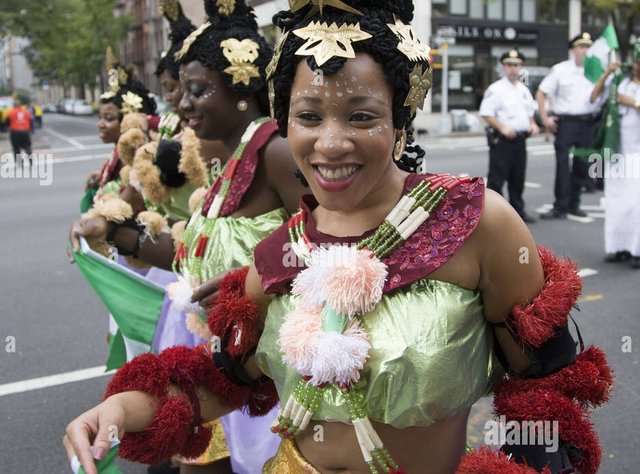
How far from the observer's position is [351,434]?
167cm

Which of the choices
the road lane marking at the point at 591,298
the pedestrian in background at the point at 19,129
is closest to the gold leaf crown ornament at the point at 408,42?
the road lane marking at the point at 591,298

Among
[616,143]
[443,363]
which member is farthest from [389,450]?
[616,143]

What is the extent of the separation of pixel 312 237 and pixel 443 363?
43cm

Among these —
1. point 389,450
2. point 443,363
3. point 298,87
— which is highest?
point 298,87

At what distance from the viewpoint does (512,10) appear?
3366 centimetres

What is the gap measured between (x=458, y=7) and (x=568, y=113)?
79.4 ft

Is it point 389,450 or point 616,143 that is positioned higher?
point 616,143

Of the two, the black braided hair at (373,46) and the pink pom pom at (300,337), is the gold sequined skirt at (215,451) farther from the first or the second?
the black braided hair at (373,46)

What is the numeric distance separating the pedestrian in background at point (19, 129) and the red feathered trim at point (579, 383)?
20049mm

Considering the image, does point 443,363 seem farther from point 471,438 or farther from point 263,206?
point 471,438

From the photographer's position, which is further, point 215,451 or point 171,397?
point 215,451

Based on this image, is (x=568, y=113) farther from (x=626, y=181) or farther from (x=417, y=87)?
(x=417, y=87)

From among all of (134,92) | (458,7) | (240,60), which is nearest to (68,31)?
(458,7)

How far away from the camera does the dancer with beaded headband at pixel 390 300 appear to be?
159 cm
